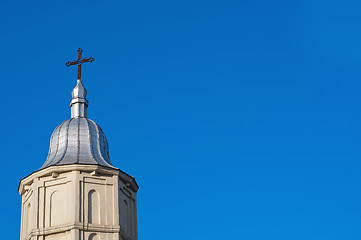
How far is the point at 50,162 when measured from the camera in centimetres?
4291

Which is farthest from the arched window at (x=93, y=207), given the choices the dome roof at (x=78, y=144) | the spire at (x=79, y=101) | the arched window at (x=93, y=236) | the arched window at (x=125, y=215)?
the spire at (x=79, y=101)

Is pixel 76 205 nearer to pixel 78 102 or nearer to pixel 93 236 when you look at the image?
pixel 93 236

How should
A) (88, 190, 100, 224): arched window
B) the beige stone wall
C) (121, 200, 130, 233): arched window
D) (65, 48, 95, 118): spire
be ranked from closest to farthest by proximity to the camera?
the beige stone wall → (88, 190, 100, 224): arched window → (121, 200, 130, 233): arched window → (65, 48, 95, 118): spire

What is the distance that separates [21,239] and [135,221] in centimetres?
648

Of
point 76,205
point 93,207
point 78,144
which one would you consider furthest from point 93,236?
point 78,144

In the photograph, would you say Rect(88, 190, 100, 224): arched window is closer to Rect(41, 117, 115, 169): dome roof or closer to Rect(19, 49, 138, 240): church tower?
Rect(19, 49, 138, 240): church tower

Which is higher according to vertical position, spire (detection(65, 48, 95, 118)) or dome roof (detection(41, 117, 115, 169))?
spire (detection(65, 48, 95, 118))

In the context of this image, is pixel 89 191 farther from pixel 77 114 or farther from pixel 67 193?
pixel 77 114

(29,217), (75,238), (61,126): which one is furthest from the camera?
(61,126)

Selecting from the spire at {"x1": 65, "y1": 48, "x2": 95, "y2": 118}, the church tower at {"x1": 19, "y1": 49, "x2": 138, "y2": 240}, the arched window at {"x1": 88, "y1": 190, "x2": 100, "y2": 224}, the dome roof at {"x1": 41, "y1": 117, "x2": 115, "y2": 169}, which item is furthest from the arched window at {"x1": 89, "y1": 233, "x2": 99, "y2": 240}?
the spire at {"x1": 65, "y1": 48, "x2": 95, "y2": 118}

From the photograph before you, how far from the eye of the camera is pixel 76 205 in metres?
39.8

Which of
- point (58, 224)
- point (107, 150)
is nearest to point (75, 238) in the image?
point (58, 224)

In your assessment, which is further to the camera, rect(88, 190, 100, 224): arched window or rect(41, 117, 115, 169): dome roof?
rect(41, 117, 115, 169): dome roof

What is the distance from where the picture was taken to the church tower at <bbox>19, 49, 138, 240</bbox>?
39.7 m
